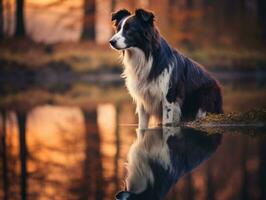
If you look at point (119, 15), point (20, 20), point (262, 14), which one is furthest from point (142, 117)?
point (262, 14)

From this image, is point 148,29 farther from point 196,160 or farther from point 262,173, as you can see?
point 262,173

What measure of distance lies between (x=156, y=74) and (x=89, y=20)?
2478 centimetres

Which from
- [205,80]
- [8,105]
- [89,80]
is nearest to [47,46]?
[89,80]

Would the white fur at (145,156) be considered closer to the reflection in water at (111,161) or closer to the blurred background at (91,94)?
the reflection in water at (111,161)

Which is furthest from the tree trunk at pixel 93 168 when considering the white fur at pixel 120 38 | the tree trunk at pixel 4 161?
the white fur at pixel 120 38

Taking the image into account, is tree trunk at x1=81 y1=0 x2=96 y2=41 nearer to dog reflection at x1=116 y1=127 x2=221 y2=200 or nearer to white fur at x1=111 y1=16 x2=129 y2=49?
white fur at x1=111 y1=16 x2=129 y2=49

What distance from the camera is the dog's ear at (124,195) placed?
4.71 metres

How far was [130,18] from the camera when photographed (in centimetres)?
891

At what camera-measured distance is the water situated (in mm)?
5016

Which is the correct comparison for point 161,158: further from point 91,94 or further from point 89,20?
point 89,20

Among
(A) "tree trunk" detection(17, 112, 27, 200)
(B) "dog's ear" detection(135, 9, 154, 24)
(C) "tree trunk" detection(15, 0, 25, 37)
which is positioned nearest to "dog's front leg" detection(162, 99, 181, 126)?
(B) "dog's ear" detection(135, 9, 154, 24)

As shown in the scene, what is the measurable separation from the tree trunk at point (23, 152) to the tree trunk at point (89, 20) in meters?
20.7

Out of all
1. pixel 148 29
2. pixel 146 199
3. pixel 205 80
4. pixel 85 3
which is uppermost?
pixel 85 3

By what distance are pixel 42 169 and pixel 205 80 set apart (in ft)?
13.2
